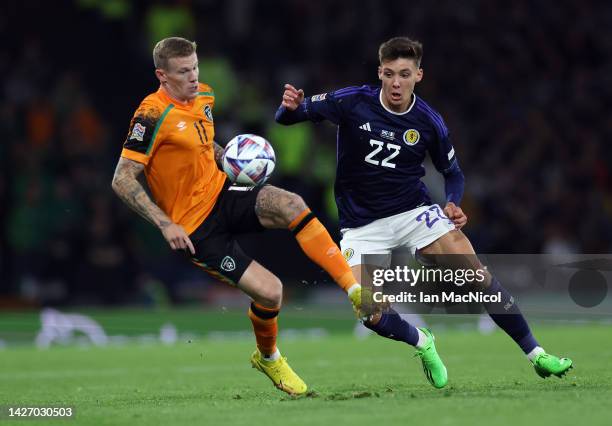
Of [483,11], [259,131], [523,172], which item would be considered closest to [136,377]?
[259,131]

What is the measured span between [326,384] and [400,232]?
1389 mm

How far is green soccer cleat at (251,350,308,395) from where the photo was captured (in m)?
8.40

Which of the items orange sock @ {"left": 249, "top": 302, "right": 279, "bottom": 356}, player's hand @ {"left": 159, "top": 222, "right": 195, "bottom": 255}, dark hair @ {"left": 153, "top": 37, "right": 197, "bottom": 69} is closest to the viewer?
player's hand @ {"left": 159, "top": 222, "right": 195, "bottom": 255}

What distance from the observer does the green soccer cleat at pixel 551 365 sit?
840 centimetres

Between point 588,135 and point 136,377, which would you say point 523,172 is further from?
point 136,377

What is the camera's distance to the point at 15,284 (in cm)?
1594

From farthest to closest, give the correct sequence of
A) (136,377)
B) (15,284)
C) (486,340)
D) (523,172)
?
1. (523,172)
2. (15,284)
3. (486,340)
4. (136,377)

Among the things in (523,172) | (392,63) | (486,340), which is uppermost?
(392,63)

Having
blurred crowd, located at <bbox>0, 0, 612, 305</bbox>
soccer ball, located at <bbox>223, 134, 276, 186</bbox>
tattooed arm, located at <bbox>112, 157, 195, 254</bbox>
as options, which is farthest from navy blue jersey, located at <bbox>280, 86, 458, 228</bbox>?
blurred crowd, located at <bbox>0, 0, 612, 305</bbox>

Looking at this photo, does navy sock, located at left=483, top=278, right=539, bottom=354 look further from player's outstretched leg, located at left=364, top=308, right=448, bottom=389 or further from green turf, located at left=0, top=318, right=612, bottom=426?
player's outstretched leg, located at left=364, top=308, right=448, bottom=389

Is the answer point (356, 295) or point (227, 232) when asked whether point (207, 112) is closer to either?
point (227, 232)

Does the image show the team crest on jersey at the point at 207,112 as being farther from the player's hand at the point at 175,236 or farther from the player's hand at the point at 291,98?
the player's hand at the point at 175,236

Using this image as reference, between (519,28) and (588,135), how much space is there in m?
2.29

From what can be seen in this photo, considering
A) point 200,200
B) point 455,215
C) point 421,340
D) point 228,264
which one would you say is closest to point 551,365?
point 421,340
